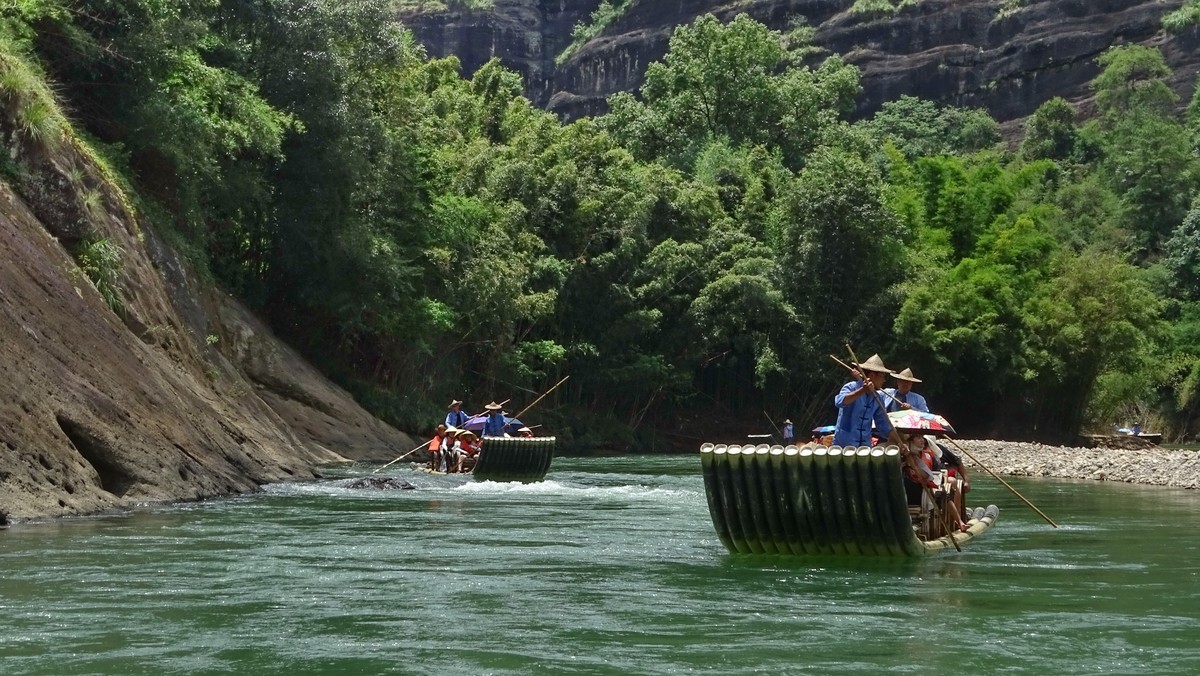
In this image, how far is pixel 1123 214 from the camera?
60938 mm

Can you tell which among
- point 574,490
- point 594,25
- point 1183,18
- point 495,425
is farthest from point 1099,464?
point 594,25

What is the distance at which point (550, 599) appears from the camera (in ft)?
35.9

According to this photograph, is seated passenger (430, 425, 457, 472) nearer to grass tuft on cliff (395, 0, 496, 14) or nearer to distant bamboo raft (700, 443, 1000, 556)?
distant bamboo raft (700, 443, 1000, 556)

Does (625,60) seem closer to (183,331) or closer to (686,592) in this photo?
(183,331)

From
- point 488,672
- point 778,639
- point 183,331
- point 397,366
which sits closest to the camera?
point 488,672

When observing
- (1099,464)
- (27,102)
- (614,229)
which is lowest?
(1099,464)

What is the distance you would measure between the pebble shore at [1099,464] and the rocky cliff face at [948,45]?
45.9m

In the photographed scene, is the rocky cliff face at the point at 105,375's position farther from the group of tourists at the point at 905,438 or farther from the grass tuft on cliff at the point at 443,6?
the grass tuft on cliff at the point at 443,6

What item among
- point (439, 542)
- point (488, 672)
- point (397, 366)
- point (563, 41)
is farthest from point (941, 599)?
point (563, 41)

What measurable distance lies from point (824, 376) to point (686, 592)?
120 feet

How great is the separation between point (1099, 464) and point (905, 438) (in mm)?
19266

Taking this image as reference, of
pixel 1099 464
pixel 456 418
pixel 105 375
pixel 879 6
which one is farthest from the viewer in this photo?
pixel 879 6

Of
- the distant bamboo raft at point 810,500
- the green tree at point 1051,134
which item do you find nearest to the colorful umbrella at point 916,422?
the distant bamboo raft at point 810,500

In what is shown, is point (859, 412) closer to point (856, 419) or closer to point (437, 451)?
point (856, 419)
